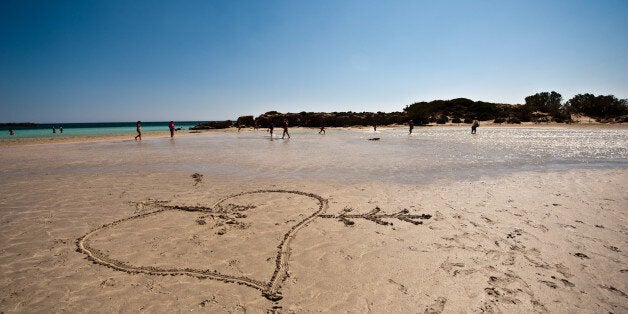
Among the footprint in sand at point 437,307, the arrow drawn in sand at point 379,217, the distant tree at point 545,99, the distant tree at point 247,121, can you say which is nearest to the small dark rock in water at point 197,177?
the arrow drawn in sand at point 379,217

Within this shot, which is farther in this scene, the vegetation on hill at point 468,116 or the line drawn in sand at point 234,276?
the vegetation on hill at point 468,116

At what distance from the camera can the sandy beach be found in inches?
145

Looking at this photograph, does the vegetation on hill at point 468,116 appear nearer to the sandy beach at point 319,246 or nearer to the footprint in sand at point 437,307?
the sandy beach at point 319,246

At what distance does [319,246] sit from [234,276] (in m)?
1.63

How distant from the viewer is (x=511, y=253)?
15.4 feet

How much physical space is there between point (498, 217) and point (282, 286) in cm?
527

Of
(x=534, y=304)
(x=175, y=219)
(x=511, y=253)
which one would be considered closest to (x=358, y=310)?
(x=534, y=304)

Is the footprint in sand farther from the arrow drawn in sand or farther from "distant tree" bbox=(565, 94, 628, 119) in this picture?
"distant tree" bbox=(565, 94, 628, 119)

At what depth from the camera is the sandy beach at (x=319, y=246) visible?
12.1 feet

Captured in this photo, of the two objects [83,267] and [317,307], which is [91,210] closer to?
[83,267]

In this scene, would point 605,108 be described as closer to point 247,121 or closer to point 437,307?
point 247,121

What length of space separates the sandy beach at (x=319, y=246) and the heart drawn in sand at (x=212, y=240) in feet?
0.12

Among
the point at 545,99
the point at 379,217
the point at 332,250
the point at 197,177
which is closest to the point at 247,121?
the point at 197,177

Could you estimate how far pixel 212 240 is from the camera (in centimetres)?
543
